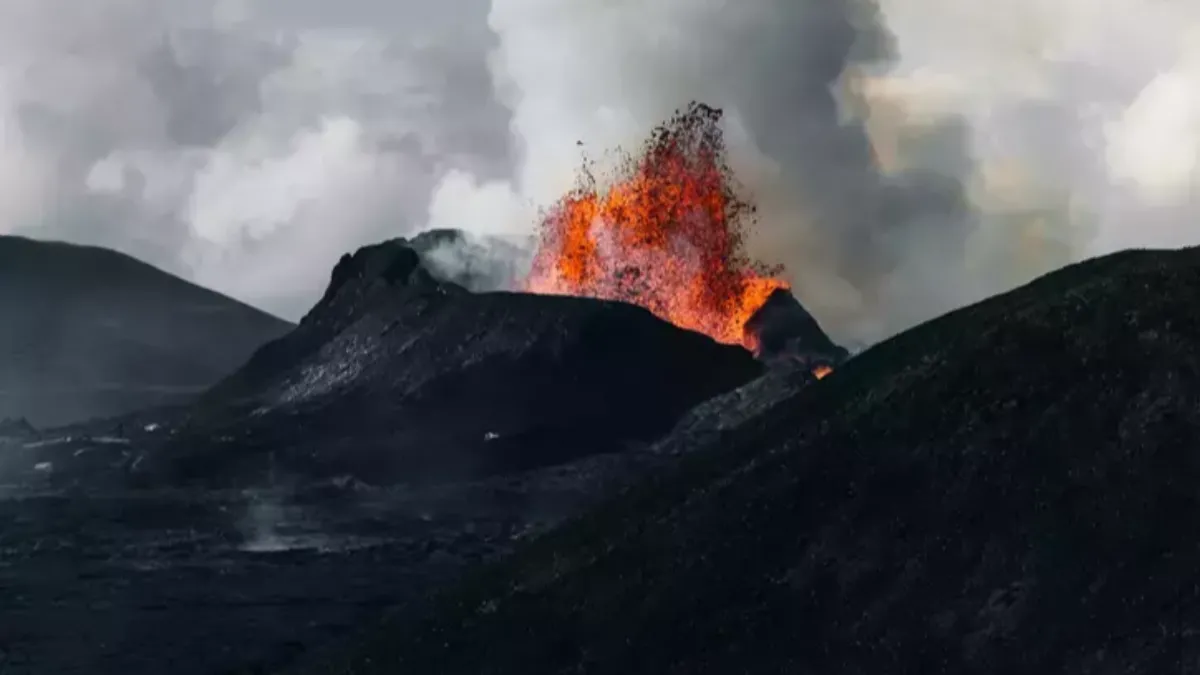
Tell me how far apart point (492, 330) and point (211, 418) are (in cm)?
1970

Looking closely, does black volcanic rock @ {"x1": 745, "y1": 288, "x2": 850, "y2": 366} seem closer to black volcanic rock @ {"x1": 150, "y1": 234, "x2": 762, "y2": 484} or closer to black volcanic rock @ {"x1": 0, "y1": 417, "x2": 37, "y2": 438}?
black volcanic rock @ {"x1": 150, "y1": 234, "x2": 762, "y2": 484}

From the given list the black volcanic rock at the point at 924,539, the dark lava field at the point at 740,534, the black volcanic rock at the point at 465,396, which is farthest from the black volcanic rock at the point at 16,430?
the black volcanic rock at the point at 924,539

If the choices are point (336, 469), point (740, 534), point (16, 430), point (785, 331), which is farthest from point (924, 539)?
point (16, 430)

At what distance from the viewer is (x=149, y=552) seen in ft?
227

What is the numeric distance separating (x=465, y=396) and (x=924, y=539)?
5261 centimetres

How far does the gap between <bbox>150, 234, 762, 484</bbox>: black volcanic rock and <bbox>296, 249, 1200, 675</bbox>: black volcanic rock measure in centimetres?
3547

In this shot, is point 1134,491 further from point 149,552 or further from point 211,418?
point 211,418

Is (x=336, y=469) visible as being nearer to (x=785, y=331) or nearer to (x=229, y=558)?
(x=229, y=558)

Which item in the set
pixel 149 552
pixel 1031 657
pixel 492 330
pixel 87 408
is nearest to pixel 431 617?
pixel 1031 657

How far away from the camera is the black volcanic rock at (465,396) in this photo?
8725 centimetres

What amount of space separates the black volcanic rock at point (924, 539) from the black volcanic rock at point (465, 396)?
116 feet

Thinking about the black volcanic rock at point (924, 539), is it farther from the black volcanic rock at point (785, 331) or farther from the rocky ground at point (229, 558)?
the black volcanic rock at point (785, 331)

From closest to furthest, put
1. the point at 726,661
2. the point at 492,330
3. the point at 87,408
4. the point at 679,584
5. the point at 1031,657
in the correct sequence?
the point at 1031,657, the point at 726,661, the point at 679,584, the point at 492,330, the point at 87,408

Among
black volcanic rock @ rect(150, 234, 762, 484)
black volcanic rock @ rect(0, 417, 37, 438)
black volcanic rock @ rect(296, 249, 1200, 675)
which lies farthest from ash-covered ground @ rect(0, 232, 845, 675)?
black volcanic rock @ rect(296, 249, 1200, 675)
